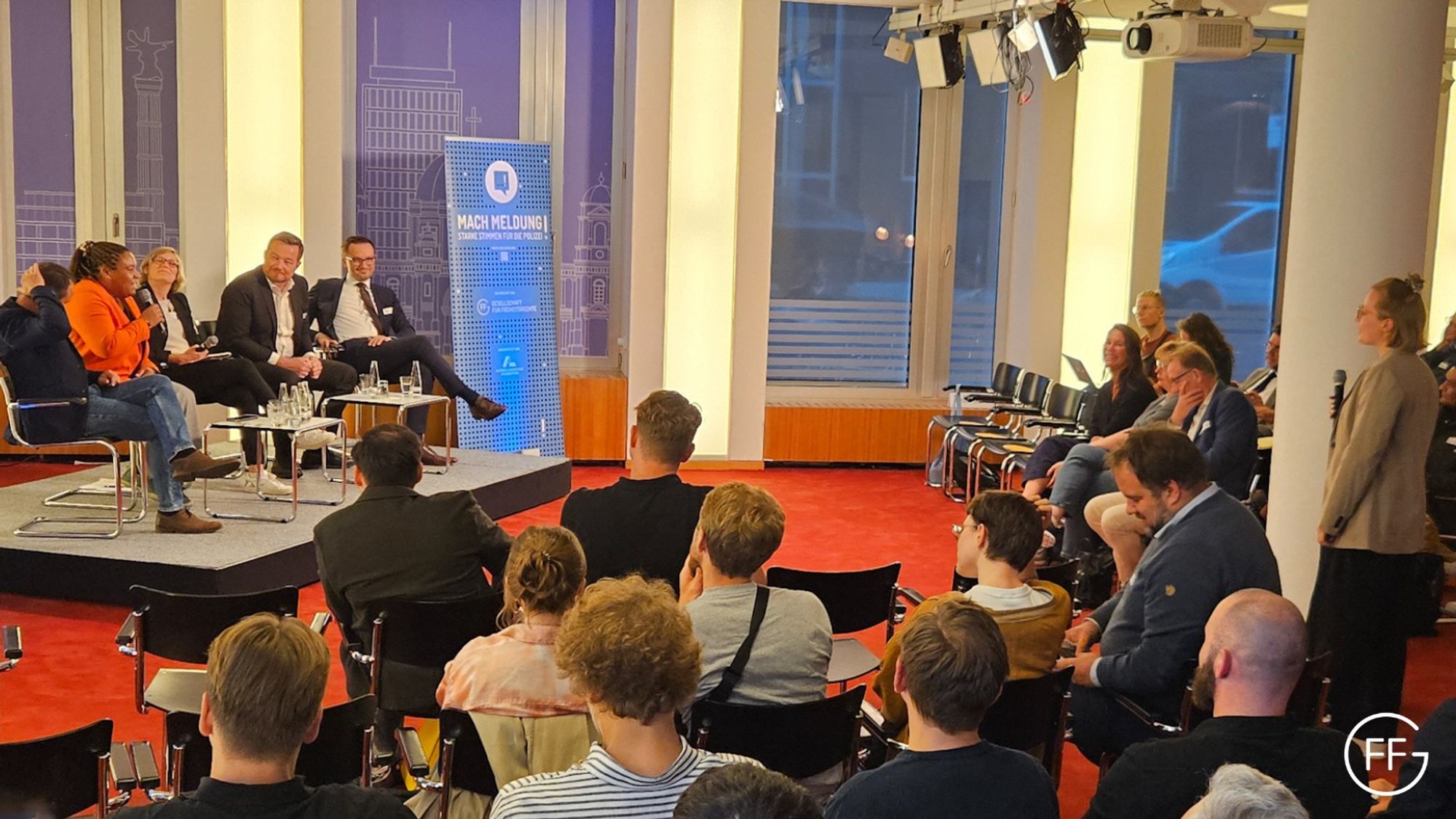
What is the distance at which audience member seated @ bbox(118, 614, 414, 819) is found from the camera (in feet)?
6.89

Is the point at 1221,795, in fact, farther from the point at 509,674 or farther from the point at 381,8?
the point at 381,8

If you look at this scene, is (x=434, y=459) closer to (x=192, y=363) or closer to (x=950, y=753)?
(x=192, y=363)

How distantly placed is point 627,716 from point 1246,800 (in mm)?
970

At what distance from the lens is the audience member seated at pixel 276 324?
792cm

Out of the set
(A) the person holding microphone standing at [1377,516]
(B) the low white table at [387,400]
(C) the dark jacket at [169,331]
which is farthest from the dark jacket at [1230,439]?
(C) the dark jacket at [169,331]

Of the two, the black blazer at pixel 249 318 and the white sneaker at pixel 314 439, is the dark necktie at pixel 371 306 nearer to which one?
the black blazer at pixel 249 318

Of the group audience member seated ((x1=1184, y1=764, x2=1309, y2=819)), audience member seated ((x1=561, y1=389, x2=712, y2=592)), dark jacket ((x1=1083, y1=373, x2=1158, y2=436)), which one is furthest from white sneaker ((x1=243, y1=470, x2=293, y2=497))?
audience member seated ((x1=1184, y1=764, x2=1309, y2=819))

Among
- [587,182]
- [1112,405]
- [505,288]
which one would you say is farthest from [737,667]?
[587,182]

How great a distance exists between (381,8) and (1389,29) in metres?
6.75

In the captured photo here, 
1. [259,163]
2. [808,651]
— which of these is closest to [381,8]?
[259,163]

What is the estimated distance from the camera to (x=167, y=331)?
7570mm

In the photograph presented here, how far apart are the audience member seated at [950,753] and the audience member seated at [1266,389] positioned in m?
5.70

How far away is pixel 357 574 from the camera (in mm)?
4078

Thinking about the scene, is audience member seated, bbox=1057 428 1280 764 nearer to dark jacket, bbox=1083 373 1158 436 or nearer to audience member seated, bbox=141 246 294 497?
dark jacket, bbox=1083 373 1158 436
